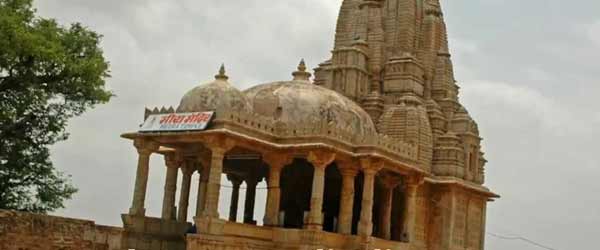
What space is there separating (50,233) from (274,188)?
6.68m

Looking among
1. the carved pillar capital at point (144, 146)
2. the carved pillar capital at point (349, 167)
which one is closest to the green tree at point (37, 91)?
the carved pillar capital at point (144, 146)

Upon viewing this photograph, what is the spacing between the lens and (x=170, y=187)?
2380 cm

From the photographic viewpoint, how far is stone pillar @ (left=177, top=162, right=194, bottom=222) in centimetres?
2478

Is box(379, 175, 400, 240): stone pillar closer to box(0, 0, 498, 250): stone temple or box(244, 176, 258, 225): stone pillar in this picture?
box(0, 0, 498, 250): stone temple

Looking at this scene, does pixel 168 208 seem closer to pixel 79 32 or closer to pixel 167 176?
pixel 167 176

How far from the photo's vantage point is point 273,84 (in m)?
24.5

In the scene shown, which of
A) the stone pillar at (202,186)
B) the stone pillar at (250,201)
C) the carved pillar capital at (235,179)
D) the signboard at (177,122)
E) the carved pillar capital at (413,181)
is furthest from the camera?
the carved pillar capital at (235,179)

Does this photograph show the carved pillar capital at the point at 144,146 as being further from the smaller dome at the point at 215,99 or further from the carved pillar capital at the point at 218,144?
the carved pillar capital at the point at 218,144

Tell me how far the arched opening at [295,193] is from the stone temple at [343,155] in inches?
1.5

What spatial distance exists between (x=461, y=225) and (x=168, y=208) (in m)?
11.4

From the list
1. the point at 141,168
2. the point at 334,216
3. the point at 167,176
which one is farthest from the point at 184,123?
the point at 334,216

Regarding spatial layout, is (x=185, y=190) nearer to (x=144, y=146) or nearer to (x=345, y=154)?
(x=144, y=146)

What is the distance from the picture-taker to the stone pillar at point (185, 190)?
81.3 feet

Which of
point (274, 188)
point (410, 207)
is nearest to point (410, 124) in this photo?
point (410, 207)
